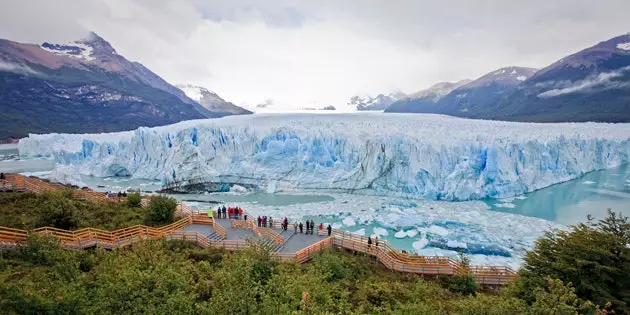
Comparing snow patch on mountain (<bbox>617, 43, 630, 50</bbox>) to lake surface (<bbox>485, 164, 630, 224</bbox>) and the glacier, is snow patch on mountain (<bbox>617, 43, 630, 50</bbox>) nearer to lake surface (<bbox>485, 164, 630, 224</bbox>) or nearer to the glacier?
the glacier

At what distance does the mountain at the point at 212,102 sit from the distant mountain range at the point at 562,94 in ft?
215

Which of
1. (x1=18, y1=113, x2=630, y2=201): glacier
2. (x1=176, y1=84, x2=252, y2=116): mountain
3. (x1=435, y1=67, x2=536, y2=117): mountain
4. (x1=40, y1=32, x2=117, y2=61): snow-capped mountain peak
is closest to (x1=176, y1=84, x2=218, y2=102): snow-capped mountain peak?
(x1=176, y1=84, x2=252, y2=116): mountain

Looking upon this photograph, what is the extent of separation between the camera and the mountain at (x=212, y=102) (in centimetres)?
14712

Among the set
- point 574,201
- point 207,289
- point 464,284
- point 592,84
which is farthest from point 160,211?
point 592,84

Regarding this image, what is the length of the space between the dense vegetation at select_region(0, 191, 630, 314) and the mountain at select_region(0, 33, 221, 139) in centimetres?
7414

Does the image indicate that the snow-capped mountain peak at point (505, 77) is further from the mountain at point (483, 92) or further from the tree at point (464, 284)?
the tree at point (464, 284)

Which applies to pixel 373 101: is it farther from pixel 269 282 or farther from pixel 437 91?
pixel 269 282

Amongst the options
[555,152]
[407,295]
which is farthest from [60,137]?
[555,152]

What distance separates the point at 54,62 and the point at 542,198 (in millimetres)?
137375

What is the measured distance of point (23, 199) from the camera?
12344 mm

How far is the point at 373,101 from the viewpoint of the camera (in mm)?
183125

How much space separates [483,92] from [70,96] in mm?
122434

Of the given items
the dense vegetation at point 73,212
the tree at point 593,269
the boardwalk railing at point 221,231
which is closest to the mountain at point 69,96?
the dense vegetation at point 73,212

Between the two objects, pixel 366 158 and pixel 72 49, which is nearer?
pixel 366 158
